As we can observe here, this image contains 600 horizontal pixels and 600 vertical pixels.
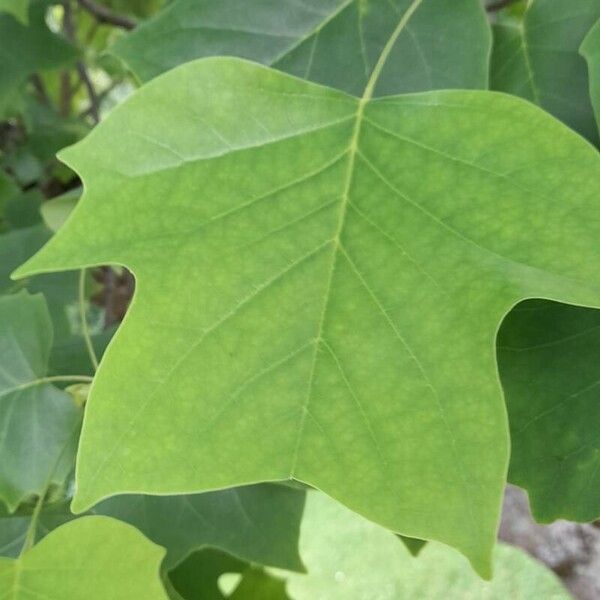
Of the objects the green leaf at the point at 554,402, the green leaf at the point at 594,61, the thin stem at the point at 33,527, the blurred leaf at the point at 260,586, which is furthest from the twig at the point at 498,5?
the blurred leaf at the point at 260,586

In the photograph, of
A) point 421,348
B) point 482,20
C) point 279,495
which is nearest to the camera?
point 421,348

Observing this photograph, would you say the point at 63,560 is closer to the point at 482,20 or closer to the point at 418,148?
the point at 418,148

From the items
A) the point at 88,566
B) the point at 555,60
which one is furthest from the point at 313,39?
the point at 88,566

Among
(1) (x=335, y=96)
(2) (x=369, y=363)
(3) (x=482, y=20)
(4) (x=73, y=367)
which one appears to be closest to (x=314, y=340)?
(2) (x=369, y=363)

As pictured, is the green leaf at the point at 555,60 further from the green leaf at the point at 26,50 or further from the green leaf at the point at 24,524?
the green leaf at the point at 26,50

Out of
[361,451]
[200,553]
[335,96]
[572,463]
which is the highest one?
[335,96]

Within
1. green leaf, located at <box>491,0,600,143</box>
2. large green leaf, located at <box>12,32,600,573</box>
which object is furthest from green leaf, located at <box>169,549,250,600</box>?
green leaf, located at <box>491,0,600,143</box>

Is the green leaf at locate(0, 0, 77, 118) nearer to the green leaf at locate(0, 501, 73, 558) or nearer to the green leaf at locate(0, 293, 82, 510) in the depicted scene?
the green leaf at locate(0, 293, 82, 510)
